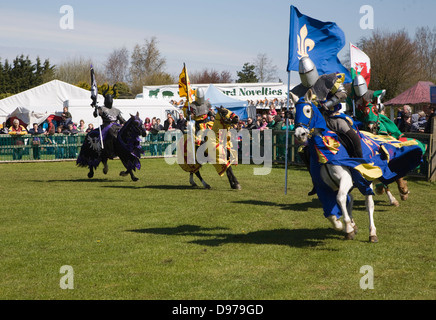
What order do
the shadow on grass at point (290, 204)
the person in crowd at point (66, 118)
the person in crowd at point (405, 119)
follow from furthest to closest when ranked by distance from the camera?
the person in crowd at point (66, 118) → the person in crowd at point (405, 119) → the shadow on grass at point (290, 204)

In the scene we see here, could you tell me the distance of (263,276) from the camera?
22.8ft

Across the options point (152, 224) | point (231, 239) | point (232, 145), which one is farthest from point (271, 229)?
point (232, 145)

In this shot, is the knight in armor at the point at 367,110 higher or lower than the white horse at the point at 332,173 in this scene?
higher

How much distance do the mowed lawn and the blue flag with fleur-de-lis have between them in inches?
133

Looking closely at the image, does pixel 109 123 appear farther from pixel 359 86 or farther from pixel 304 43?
pixel 359 86

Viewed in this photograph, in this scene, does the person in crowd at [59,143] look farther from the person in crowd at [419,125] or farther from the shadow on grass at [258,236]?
the shadow on grass at [258,236]

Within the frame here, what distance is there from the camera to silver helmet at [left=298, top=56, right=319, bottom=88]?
8.45 metres

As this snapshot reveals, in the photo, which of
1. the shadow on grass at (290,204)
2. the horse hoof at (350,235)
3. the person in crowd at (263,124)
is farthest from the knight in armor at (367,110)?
the person in crowd at (263,124)

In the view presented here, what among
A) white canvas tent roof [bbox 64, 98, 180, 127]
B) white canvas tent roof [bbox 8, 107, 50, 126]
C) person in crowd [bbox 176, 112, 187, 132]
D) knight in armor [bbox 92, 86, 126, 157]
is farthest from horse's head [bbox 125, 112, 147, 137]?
white canvas tent roof [bbox 8, 107, 50, 126]

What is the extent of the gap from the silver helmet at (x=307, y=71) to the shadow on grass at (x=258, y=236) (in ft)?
8.23

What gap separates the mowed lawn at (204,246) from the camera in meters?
6.47

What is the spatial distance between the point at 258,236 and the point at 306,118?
239 cm

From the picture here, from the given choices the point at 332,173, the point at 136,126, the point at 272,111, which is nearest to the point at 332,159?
the point at 332,173

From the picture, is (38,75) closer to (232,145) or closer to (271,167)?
(271,167)
